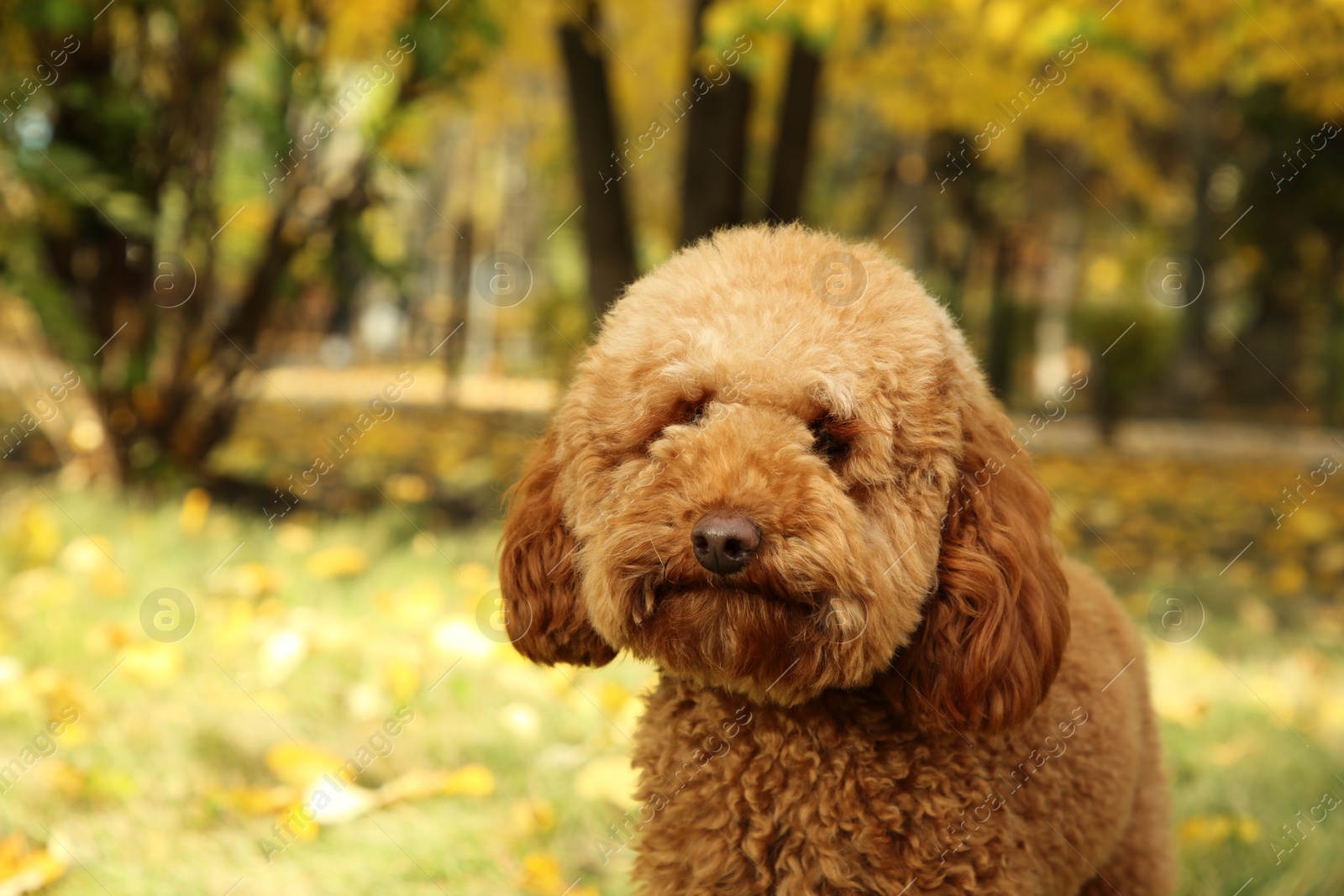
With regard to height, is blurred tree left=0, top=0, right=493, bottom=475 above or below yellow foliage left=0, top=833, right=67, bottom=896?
above

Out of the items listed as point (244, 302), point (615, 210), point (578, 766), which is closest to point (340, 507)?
point (244, 302)

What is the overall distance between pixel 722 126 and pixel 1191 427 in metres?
12.2

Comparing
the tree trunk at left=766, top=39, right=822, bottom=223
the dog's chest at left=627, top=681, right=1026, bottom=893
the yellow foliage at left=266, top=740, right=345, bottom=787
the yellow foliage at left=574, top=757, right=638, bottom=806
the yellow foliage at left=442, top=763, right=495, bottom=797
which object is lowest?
the tree trunk at left=766, top=39, right=822, bottom=223

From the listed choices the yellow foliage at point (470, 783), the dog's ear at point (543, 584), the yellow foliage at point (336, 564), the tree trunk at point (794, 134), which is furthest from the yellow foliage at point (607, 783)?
the tree trunk at point (794, 134)

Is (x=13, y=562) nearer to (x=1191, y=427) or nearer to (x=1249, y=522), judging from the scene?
(x=1249, y=522)

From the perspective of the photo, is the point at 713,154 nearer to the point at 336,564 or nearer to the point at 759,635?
the point at 336,564

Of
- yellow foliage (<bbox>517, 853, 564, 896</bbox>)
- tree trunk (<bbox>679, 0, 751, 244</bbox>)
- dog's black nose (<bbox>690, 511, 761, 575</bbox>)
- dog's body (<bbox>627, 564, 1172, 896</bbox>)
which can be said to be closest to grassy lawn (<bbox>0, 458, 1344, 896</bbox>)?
yellow foliage (<bbox>517, 853, 564, 896</bbox>)

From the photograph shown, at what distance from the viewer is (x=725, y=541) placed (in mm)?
1613

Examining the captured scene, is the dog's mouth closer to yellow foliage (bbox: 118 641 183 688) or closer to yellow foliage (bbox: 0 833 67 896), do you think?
yellow foliage (bbox: 0 833 67 896)

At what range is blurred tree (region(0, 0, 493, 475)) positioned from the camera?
5.07m

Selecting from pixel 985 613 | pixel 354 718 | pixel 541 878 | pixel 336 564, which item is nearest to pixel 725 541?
pixel 985 613

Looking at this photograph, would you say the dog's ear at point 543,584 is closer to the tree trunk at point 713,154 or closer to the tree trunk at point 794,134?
the tree trunk at point 713,154

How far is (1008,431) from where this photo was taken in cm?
200

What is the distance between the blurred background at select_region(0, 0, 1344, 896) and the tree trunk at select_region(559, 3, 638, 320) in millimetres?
21
